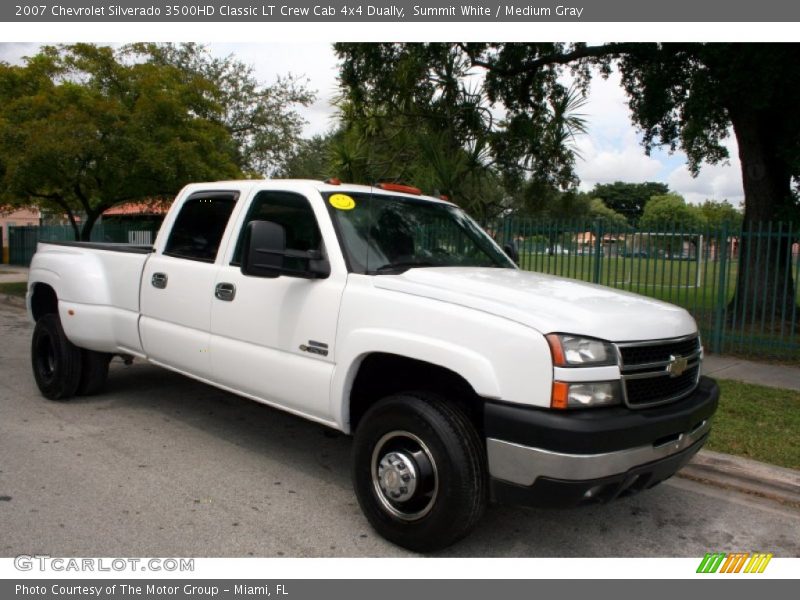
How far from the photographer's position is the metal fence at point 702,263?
963cm

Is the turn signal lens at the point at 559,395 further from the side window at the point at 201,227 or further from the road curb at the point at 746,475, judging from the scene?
the side window at the point at 201,227

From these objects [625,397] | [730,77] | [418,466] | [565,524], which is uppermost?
[730,77]

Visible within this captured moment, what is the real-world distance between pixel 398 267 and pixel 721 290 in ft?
23.5

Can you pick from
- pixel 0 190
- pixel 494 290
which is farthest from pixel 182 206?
pixel 0 190

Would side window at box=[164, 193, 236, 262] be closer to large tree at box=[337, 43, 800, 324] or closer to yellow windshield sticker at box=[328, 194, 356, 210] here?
yellow windshield sticker at box=[328, 194, 356, 210]

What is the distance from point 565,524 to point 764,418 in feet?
10.2

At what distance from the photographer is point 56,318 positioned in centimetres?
636

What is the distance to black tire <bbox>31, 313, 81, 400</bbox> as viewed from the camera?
6.21 m

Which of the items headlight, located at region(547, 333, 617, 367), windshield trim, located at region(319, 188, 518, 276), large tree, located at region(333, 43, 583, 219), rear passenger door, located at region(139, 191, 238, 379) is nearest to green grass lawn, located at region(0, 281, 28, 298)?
large tree, located at region(333, 43, 583, 219)

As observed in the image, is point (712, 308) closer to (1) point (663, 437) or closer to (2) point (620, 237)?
(2) point (620, 237)

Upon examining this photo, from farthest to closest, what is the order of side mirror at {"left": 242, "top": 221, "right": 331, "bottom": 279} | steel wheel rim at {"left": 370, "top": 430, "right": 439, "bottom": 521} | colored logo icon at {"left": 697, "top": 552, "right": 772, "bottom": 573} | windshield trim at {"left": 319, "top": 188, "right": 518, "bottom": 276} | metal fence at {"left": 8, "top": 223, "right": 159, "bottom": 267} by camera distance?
metal fence at {"left": 8, "top": 223, "right": 159, "bottom": 267} → windshield trim at {"left": 319, "top": 188, "right": 518, "bottom": 276} → side mirror at {"left": 242, "top": 221, "right": 331, "bottom": 279} → colored logo icon at {"left": 697, "top": 552, "right": 772, "bottom": 573} → steel wheel rim at {"left": 370, "top": 430, "right": 439, "bottom": 521}

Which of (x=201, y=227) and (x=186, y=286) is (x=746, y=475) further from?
(x=201, y=227)

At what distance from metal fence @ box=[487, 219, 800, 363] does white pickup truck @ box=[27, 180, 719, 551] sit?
6.04 meters

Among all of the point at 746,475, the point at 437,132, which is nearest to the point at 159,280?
the point at 746,475
